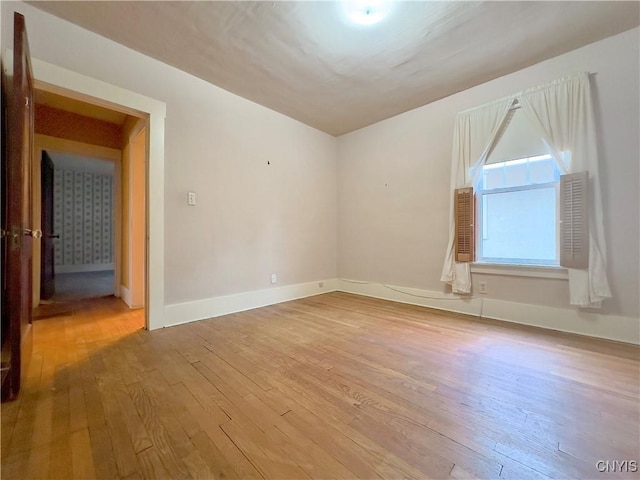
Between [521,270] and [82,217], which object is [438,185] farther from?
[82,217]

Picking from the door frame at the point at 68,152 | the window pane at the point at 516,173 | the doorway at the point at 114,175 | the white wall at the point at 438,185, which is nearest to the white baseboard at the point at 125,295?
the doorway at the point at 114,175

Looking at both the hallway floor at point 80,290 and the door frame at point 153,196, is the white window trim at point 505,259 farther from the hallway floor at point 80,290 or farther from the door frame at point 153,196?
the hallway floor at point 80,290

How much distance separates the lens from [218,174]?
297cm

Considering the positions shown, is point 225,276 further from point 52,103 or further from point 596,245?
point 596,245

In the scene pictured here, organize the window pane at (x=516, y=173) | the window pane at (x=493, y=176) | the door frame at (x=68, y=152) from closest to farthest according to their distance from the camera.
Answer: the window pane at (x=516, y=173) → the window pane at (x=493, y=176) → the door frame at (x=68, y=152)

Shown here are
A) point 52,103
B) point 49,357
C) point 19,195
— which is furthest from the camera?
point 52,103

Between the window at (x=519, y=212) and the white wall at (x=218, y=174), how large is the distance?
7.58ft

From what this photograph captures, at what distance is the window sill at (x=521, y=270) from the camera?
8.20 ft

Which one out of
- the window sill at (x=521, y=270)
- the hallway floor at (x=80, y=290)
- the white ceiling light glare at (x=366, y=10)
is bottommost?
the hallway floor at (x=80, y=290)

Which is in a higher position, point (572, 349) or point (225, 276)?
point (225, 276)

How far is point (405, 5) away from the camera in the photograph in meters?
1.90

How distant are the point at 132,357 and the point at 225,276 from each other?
1.25 metres

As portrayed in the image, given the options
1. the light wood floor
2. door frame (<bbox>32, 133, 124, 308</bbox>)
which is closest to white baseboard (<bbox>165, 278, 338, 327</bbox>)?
the light wood floor

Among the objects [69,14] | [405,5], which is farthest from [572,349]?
[69,14]
